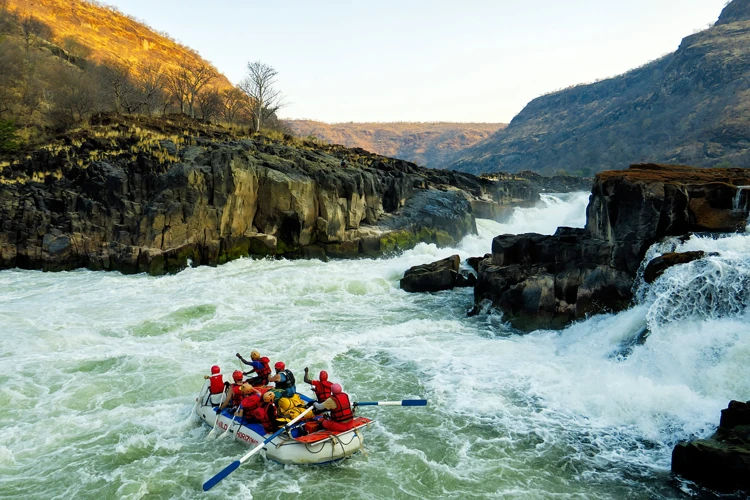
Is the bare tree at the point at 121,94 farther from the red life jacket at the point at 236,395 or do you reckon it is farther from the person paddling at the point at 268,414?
the person paddling at the point at 268,414

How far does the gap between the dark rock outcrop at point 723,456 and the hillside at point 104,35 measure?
62645mm

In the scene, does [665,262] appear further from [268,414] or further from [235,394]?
[235,394]

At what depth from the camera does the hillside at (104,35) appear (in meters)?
58.9

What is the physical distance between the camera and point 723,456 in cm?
790

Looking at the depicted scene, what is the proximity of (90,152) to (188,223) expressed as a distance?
22.4 ft

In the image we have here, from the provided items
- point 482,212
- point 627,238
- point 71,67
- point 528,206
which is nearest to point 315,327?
point 627,238

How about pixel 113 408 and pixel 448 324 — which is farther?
pixel 448 324

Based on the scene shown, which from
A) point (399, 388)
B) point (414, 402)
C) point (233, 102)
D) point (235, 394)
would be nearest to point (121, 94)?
point (233, 102)

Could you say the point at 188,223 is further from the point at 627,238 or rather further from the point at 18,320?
the point at 627,238

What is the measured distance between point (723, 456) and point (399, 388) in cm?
657

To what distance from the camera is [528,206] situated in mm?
49844

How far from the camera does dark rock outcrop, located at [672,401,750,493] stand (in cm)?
776


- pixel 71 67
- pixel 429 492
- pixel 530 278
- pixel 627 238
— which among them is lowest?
pixel 429 492

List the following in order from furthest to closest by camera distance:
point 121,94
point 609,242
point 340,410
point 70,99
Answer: point 121,94 → point 70,99 → point 609,242 → point 340,410
